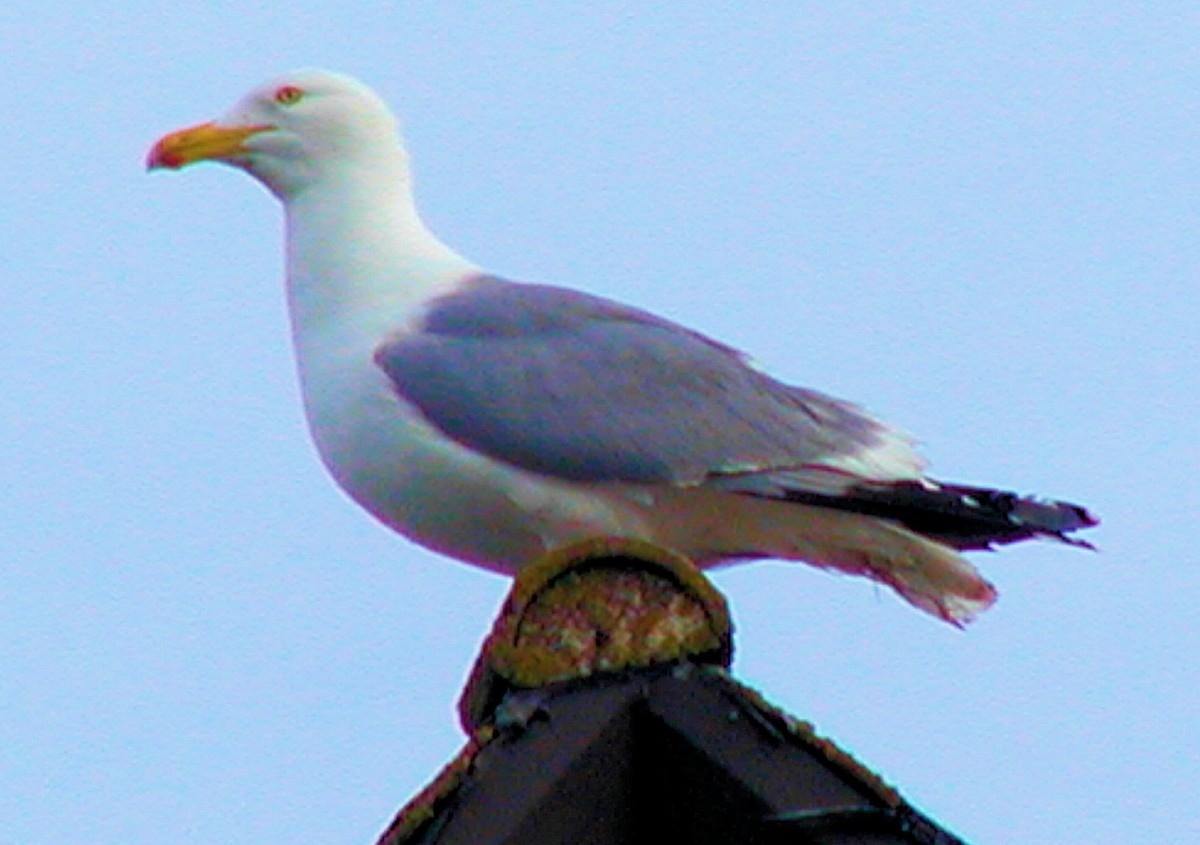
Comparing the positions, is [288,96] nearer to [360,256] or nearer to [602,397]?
[360,256]

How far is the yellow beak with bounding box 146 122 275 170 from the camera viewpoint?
6.94 meters

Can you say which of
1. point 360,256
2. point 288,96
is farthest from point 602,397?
point 288,96

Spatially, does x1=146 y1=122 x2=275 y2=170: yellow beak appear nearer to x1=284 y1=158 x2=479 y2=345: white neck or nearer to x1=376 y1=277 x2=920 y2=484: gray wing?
x1=284 y1=158 x2=479 y2=345: white neck

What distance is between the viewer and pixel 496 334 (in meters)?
6.54

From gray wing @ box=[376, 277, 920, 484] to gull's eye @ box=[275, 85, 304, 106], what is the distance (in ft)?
2.51

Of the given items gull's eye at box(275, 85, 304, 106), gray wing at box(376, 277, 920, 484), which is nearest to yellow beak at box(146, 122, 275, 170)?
gull's eye at box(275, 85, 304, 106)

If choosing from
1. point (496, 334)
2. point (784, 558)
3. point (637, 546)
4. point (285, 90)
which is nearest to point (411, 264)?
point (496, 334)

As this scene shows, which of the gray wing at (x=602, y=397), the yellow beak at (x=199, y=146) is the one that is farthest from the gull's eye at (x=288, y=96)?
the gray wing at (x=602, y=397)

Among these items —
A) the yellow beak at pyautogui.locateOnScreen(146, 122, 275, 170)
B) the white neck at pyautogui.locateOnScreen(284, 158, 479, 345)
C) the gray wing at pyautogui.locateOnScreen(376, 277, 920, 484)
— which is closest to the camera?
the gray wing at pyautogui.locateOnScreen(376, 277, 920, 484)

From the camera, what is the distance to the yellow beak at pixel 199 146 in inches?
273

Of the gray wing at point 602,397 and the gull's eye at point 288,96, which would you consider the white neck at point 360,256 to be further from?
the gull's eye at point 288,96

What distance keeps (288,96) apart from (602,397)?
4.04 feet

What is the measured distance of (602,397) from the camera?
650 cm

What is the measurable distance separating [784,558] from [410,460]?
3.02ft
